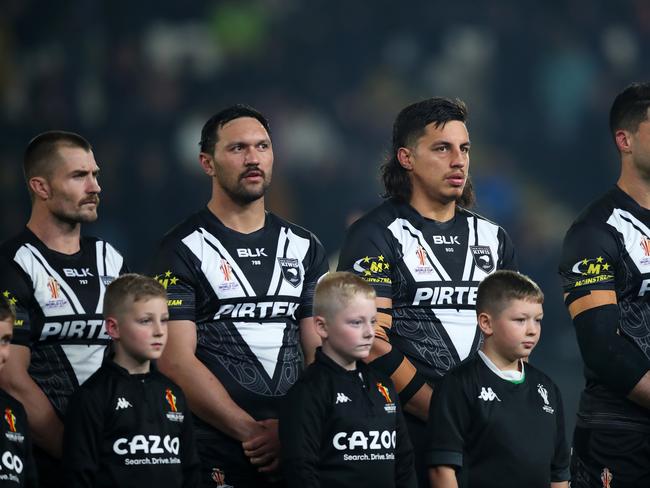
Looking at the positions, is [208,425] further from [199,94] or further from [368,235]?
[199,94]

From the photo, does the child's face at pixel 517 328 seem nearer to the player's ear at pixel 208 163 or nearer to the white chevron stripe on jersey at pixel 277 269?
the white chevron stripe on jersey at pixel 277 269

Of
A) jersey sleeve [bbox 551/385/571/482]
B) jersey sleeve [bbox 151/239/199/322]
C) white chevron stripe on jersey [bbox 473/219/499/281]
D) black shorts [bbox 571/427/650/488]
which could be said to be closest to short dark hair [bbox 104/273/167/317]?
jersey sleeve [bbox 151/239/199/322]

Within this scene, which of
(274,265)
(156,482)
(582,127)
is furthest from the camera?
(582,127)

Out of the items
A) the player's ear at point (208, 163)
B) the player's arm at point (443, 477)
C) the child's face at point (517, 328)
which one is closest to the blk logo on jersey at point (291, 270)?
the player's ear at point (208, 163)

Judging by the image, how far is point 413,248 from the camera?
441 cm

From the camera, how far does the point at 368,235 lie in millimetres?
4371

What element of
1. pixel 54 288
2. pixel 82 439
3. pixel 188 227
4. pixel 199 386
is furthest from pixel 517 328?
pixel 54 288

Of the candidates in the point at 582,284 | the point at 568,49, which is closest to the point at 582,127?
the point at 568,49

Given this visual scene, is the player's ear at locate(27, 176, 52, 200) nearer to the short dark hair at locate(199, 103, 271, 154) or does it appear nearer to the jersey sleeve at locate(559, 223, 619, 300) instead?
the short dark hair at locate(199, 103, 271, 154)

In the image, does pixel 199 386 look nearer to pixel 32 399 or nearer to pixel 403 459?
pixel 32 399

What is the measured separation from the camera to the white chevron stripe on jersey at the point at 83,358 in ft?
13.5

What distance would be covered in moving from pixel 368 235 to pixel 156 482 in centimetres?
119

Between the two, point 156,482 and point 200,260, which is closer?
point 156,482

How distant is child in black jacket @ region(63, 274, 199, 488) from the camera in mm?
3713
